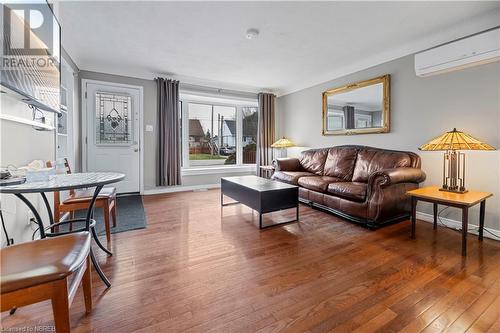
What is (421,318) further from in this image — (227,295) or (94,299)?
(94,299)

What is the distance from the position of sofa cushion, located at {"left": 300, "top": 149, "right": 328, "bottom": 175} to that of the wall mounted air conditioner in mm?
1792

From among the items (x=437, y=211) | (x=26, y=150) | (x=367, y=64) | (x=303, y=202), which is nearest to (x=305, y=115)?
(x=367, y=64)

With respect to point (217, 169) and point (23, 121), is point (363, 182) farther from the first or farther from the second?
point (23, 121)

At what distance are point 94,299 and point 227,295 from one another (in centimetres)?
82

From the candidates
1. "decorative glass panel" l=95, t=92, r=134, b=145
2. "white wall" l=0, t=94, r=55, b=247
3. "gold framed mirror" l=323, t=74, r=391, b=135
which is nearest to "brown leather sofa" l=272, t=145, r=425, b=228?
"gold framed mirror" l=323, t=74, r=391, b=135

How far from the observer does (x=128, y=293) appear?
152 centimetres

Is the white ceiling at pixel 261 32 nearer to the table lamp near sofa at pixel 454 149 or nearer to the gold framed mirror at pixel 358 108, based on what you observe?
the gold framed mirror at pixel 358 108

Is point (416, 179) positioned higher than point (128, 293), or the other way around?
point (416, 179)

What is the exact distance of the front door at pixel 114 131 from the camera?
406 centimetres

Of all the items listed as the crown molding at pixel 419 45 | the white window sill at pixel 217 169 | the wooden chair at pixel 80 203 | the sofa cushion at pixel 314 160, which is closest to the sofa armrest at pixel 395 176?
the sofa cushion at pixel 314 160

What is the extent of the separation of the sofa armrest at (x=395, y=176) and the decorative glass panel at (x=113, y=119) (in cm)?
402

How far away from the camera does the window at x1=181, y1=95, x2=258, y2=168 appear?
511cm

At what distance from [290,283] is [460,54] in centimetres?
296

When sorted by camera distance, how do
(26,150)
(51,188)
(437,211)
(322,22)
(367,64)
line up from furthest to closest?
(367,64), (437,211), (322,22), (26,150), (51,188)
